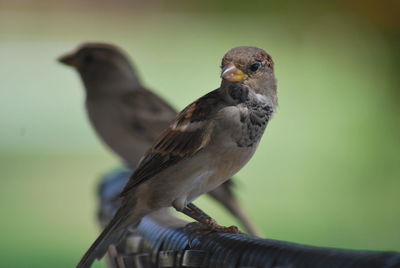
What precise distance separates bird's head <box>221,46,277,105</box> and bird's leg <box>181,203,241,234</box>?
20cm

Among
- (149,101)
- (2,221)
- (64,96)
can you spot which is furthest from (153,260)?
(64,96)

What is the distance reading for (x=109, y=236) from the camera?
3.97 ft

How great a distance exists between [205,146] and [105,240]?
0.67ft

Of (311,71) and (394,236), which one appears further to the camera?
(311,71)

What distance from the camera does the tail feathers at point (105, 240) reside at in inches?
46.0

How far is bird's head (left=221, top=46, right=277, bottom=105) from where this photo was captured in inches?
43.2

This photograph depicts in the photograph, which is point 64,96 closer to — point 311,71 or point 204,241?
point 311,71

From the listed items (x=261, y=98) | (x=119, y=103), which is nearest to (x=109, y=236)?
(x=261, y=98)

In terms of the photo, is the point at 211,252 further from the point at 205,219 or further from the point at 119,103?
the point at 119,103

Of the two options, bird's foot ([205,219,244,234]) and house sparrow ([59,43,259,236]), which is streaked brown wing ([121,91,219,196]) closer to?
bird's foot ([205,219,244,234])

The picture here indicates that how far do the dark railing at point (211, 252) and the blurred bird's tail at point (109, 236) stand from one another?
1 cm

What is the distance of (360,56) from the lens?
6.17 metres

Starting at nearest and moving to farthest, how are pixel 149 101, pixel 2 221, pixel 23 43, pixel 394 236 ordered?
pixel 149 101 → pixel 394 236 → pixel 2 221 → pixel 23 43

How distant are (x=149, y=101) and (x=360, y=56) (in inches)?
156
